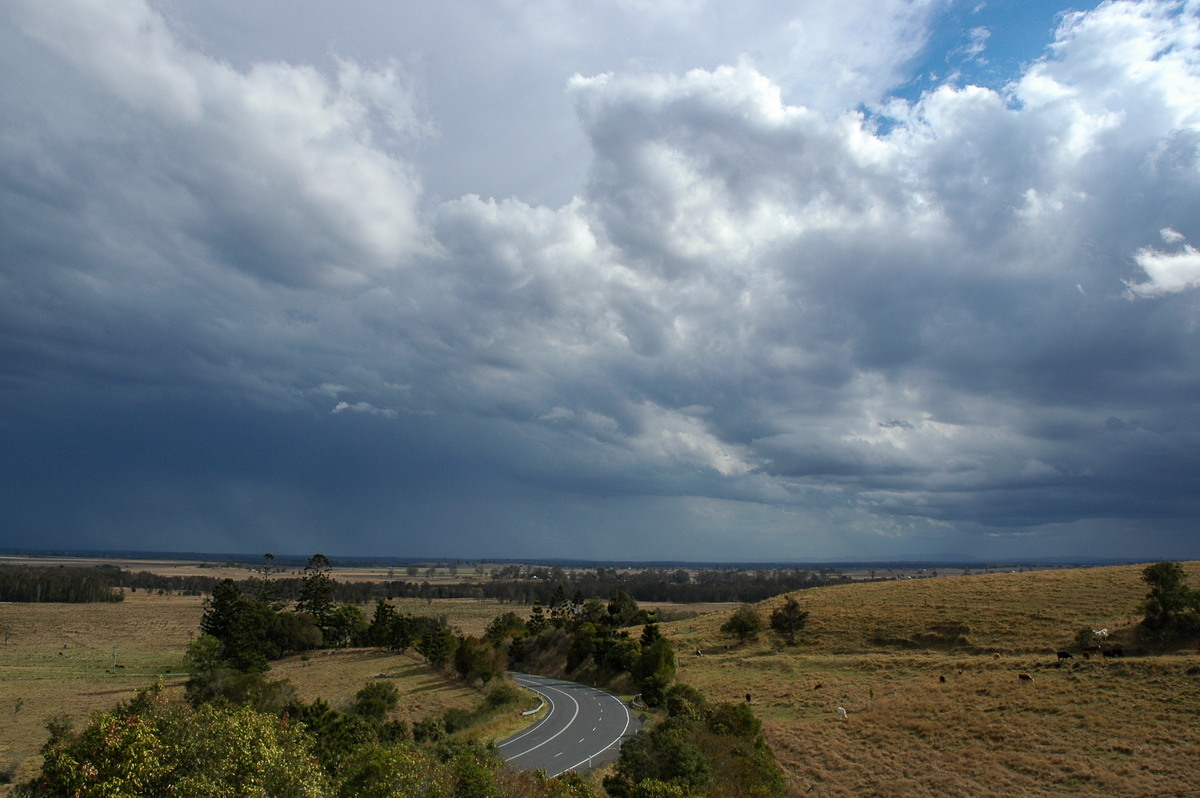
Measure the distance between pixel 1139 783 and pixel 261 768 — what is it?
38652 mm

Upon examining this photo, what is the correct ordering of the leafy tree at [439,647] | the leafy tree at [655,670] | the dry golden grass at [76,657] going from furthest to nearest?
the leafy tree at [439,647] → the leafy tree at [655,670] → the dry golden grass at [76,657]

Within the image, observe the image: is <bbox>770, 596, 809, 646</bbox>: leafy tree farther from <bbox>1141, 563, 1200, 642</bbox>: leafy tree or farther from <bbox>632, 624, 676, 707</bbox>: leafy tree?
<bbox>1141, 563, 1200, 642</bbox>: leafy tree

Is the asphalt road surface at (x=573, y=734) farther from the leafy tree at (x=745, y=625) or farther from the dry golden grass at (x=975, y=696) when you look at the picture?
the leafy tree at (x=745, y=625)

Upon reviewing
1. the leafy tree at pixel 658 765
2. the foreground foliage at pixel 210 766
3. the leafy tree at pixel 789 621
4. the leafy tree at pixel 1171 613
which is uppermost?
the foreground foliage at pixel 210 766

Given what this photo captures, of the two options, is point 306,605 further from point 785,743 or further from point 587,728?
point 785,743

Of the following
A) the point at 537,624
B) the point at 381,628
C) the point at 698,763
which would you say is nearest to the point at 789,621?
the point at 537,624

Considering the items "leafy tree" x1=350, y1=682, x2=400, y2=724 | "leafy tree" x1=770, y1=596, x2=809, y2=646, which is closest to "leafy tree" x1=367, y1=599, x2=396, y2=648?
"leafy tree" x1=350, y1=682, x2=400, y2=724

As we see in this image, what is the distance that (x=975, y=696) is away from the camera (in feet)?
152

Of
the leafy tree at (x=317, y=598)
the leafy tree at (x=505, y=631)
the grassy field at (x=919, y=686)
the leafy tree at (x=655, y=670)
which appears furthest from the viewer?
the leafy tree at (x=317, y=598)

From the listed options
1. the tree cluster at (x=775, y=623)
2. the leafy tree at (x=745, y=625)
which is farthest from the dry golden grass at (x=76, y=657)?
the tree cluster at (x=775, y=623)

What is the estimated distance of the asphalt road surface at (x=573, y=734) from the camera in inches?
1523

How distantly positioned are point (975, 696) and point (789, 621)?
32626mm

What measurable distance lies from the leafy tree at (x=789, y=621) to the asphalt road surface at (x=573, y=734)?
76.5ft

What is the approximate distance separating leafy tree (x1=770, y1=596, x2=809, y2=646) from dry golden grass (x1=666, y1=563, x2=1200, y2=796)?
56.5 inches
